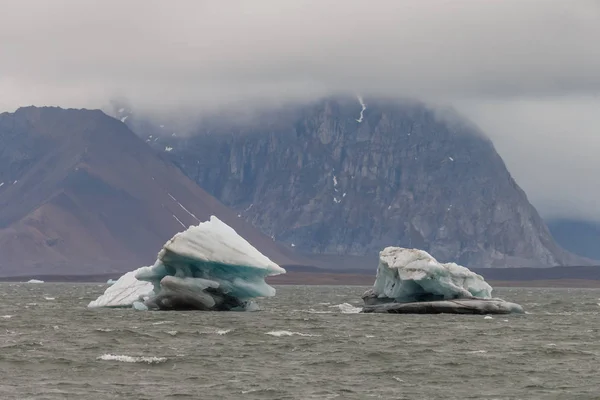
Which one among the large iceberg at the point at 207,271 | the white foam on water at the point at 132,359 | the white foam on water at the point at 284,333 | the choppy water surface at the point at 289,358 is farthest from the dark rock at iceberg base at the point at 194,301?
the white foam on water at the point at 132,359

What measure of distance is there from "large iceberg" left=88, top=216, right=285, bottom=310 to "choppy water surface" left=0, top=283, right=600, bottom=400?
11.2 ft

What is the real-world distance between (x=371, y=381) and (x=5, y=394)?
14.6 metres

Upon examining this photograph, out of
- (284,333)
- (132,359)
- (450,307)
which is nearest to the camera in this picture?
(132,359)

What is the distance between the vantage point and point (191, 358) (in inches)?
2169

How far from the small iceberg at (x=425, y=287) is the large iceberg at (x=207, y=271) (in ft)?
35.9

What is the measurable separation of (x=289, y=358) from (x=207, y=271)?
32.3 metres

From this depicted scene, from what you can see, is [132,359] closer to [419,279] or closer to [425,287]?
[419,279]

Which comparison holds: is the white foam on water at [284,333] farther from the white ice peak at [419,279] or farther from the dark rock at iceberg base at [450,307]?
the dark rock at iceberg base at [450,307]

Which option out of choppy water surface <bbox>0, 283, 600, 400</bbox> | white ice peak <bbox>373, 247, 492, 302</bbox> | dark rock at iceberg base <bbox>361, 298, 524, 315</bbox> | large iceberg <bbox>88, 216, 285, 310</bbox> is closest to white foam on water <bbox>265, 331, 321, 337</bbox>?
choppy water surface <bbox>0, 283, 600, 400</bbox>

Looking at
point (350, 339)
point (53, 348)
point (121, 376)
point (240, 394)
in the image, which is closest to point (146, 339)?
point (53, 348)

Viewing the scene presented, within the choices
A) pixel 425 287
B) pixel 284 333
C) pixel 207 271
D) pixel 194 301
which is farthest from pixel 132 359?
pixel 425 287

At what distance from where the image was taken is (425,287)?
94.4 m

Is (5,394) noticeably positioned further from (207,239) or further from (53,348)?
(207,239)

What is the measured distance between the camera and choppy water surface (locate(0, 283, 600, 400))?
45.3m
